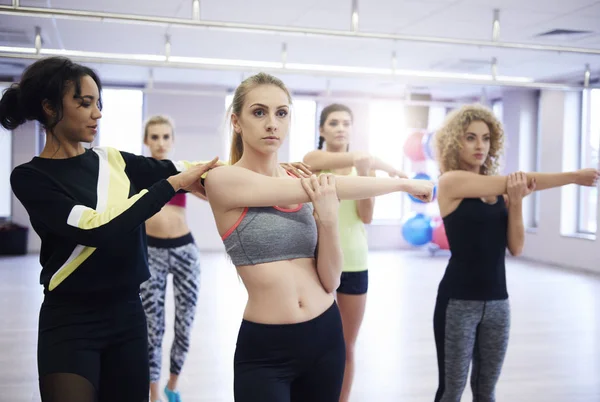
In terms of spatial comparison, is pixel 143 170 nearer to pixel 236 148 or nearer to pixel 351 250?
pixel 236 148

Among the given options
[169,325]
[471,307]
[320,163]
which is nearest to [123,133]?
[169,325]

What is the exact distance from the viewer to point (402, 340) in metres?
4.89

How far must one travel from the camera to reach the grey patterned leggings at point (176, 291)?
3.18m

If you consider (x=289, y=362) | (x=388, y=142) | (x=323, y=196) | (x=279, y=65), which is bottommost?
(x=289, y=362)

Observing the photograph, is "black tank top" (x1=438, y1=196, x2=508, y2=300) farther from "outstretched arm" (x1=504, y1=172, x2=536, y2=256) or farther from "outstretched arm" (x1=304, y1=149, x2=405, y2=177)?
"outstretched arm" (x1=304, y1=149, x2=405, y2=177)

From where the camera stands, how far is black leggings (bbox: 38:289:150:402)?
160 cm

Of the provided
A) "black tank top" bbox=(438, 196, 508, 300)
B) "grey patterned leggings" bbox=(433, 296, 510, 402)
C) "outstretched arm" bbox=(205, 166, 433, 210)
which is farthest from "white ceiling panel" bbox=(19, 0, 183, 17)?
"outstretched arm" bbox=(205, 166, 433, 210)

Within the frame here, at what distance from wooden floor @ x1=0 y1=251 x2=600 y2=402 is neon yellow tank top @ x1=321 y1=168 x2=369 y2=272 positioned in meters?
1.02

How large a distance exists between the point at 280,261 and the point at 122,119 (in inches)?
386

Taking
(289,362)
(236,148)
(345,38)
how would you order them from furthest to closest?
(345,38), (236,148), (289,362)

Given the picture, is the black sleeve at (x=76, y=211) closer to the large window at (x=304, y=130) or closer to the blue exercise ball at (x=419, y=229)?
the blue exercise ball at (x=419, y=229)

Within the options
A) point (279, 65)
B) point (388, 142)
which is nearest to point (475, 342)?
point (279, 65)

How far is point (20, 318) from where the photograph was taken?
550cm

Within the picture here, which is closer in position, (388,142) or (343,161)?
(343,161)
